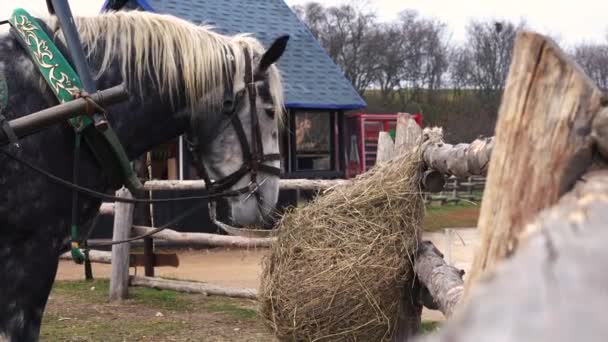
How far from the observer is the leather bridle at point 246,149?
3.32 metres

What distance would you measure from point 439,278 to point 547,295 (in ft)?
7.32

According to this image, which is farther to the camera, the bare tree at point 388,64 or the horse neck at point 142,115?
the bare tree at point 388,64

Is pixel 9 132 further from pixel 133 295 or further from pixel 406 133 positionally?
pixel 133 295

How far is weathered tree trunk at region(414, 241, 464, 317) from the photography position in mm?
2406

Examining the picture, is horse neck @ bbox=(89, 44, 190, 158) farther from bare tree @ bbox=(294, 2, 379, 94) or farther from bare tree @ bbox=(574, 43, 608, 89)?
bare tree @ bbox=(294, 2, 379, 94)

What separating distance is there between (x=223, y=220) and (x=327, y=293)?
0.67 metres

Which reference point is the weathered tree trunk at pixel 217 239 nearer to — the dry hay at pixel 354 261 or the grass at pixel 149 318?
the grass at pixel 149 318

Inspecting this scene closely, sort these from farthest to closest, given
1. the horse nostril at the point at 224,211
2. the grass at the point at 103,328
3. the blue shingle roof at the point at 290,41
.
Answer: the blue shingle roof at the point at 290,41
the grass at the point at 103,328
the horse nostril at the point at 224,211

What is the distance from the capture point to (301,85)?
12.1 metres

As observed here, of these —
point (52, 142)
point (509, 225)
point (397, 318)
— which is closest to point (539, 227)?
point (509, 225)

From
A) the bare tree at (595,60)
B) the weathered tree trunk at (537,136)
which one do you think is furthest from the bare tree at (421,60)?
the weathered tree trunk at (537,136)

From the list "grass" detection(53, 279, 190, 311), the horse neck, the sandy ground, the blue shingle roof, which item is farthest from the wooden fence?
the blue shingle roof

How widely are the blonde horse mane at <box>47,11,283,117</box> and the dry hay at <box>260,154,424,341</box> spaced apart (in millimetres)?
671

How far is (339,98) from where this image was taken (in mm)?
12258
